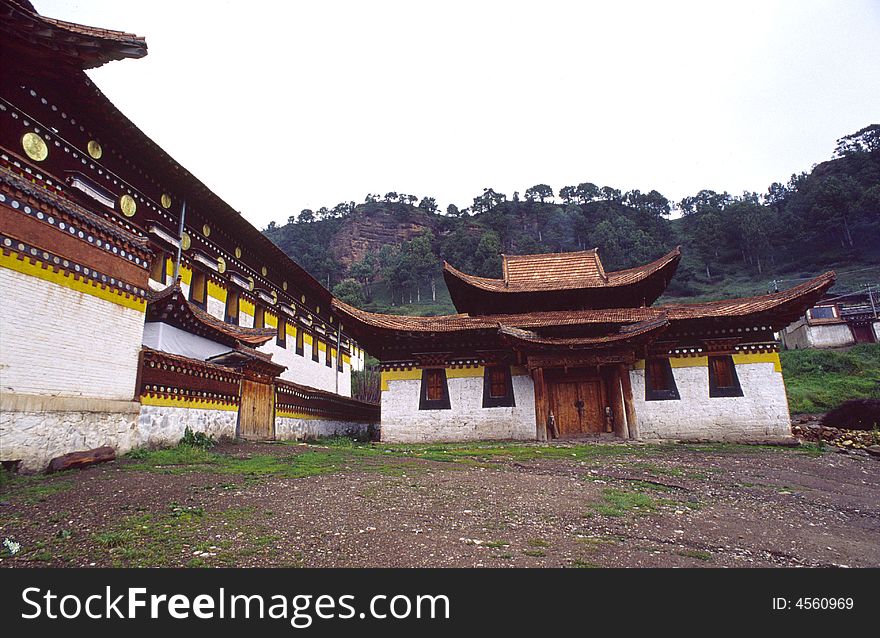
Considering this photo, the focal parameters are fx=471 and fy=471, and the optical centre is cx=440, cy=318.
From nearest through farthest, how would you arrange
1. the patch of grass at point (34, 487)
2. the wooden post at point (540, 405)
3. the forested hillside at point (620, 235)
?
1. the patch of grass at point (34, 487)
2. the wooden post at point (540, 405)
3. the forested hillside at point (620, 235)

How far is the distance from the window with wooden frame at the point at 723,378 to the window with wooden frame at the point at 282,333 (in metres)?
18.4

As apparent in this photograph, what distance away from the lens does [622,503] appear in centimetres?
670

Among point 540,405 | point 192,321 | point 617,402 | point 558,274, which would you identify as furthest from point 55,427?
point 558,274

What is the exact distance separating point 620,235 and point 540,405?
63793mm

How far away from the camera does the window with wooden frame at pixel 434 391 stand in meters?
16.4

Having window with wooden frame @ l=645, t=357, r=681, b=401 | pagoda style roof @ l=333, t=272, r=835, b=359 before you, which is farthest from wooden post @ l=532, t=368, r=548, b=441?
window with wooden frame @ l=645, t=357, r=681, b=401

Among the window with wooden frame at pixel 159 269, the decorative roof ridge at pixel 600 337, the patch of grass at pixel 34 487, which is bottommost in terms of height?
the patch of grass at pixel 34 487

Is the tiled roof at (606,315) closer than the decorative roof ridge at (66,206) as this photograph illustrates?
No

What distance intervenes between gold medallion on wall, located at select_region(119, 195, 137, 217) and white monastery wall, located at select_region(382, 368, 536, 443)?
9795mm

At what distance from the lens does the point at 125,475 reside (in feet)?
24.1

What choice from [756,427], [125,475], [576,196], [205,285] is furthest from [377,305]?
[125,475]

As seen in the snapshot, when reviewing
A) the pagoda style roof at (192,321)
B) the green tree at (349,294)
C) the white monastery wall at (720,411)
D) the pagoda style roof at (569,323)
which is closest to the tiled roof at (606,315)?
the pagoda style roof at (569,323)

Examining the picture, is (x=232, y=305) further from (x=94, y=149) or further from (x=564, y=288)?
(x=564, y=288)

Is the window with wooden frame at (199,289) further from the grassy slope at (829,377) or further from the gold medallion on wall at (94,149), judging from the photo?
the grassy slope at (829,377)
